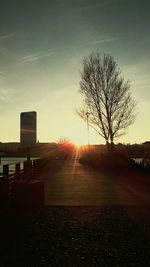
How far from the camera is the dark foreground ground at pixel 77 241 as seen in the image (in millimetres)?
6879

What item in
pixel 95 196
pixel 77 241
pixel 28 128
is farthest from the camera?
pixel 28 128

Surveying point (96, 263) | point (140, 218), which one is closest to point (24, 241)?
point (96, 263)

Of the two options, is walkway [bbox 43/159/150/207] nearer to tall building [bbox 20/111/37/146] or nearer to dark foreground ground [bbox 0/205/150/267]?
dark foreground ground [bbox 0/205/150/267]

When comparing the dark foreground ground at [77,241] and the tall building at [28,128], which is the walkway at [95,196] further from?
the tall building at [28,128]

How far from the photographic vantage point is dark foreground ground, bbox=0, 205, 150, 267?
6879 mm

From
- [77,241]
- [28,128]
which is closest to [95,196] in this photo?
[28,128]

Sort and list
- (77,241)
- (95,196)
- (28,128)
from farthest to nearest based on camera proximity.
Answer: (28,128), (95,196), (77,241)

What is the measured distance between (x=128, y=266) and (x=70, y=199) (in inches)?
323

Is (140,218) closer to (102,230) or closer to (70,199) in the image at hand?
(102,230)

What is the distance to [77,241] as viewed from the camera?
821cm

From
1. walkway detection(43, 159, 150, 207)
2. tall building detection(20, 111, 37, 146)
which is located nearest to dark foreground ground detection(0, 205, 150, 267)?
walkway detection(43, 159, 150, 207)

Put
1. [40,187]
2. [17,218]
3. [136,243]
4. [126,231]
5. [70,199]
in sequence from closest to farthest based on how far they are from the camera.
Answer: [136,243]
[126,231]
[17,218]
[40,187]
[70,199]

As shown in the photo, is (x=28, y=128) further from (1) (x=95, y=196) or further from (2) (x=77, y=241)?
(2) (x=77, y=241)

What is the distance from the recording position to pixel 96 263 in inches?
264
